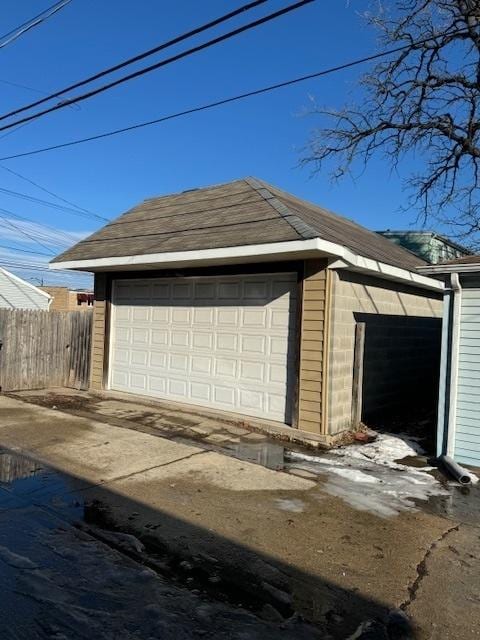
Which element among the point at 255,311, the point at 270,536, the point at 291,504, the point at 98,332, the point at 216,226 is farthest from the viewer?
the point at 98,332

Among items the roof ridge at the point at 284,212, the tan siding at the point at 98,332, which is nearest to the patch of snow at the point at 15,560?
the roof ridge at the point at 284,212

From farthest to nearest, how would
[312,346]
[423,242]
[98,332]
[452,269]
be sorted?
[423,242], [98,332], [312,346], [452,269]

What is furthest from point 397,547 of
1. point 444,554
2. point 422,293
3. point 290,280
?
point 422,293

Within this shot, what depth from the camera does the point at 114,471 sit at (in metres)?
6.31

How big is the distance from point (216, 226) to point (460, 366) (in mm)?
4945

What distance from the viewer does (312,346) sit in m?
8.52

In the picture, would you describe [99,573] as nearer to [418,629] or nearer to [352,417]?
[418,629]

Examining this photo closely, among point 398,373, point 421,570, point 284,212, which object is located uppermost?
point 284,212

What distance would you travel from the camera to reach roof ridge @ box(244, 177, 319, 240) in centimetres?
794

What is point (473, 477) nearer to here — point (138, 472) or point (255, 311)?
point (138, 472)

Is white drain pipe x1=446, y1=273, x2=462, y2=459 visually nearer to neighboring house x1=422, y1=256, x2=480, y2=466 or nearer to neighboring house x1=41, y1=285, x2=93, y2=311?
neighboring house x1=422, y1=256, x2=480, y2=466

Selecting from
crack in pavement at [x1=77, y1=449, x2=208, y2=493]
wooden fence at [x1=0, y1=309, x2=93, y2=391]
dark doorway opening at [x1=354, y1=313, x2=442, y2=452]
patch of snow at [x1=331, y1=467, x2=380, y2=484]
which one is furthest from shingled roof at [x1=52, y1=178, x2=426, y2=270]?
crack in pavement at [x1=77, y1=449, x2=208, y2=493]

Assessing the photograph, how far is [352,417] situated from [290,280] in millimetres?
2597

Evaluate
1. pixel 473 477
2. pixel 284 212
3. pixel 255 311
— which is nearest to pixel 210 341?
pixel 255 311
